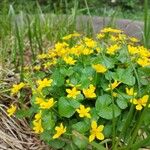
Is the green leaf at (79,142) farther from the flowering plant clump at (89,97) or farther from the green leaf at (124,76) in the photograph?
the green leaf at (124,76)

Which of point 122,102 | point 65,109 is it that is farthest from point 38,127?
point 122,102

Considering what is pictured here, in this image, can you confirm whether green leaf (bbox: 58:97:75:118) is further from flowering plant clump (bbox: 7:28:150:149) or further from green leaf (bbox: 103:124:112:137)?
green leaf (bbox: 103:124:112:137)

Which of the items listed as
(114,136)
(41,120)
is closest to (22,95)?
(41,120)

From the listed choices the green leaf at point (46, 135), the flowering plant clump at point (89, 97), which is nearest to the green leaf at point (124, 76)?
the flowering plant clump at point (89, 97)

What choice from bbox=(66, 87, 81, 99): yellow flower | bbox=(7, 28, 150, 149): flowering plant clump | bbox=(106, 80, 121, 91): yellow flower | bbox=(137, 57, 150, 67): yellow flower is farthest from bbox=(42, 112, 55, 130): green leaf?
bbox=(137, 57, 150, 67): yellow flower

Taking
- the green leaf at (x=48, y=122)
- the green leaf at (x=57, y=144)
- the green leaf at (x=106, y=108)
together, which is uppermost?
the green leaf at (x=106, y=108)

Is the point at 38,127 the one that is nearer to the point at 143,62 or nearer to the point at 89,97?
the point at 89,97
